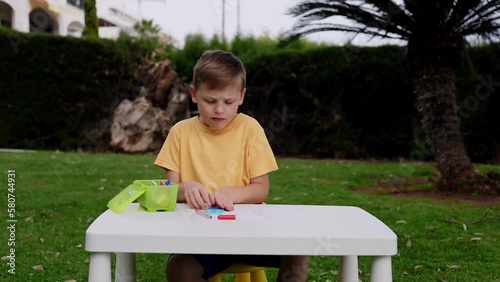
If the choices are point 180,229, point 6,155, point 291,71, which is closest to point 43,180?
point 6,155

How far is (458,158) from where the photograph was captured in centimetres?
683

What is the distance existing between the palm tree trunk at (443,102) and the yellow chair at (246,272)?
16.6 feet

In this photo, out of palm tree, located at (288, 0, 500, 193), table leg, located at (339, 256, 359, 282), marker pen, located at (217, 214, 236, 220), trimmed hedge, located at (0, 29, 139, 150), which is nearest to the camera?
marker pen, located at (217, 214, 236, 220)

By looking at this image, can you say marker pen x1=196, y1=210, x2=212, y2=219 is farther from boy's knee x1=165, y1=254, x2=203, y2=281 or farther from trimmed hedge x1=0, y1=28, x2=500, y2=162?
trimmed hedge x1=0, y1=28, x2=500, y2=162

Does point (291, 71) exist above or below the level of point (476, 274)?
above

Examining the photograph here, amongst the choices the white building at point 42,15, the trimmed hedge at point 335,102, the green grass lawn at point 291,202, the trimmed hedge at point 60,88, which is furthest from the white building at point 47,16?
the green grass lawn at point 291,202

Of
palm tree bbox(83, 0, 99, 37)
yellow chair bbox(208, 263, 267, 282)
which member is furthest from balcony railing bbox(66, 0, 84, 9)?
yellow chair bbox(208, 263, 267, 282)

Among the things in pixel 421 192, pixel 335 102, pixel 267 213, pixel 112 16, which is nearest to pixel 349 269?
pixel 267 213

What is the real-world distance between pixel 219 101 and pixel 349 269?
79cm

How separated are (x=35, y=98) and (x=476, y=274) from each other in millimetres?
11554

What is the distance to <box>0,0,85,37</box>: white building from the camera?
1691 cm

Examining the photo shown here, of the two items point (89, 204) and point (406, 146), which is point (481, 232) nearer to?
point (89, 204)

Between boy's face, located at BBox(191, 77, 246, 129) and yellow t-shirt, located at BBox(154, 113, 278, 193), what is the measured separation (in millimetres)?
96

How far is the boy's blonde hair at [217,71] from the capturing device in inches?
82.7
